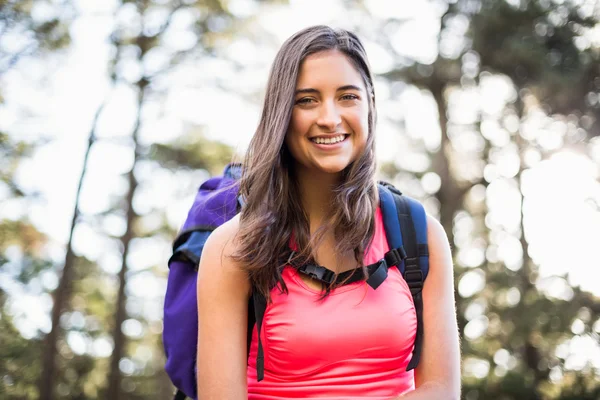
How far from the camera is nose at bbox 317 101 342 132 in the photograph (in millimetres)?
2131

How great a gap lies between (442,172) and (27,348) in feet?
28.1

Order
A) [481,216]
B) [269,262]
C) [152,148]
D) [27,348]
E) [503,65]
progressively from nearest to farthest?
[269,262]
[27,348]
[503,65]
[152,148]
[481,216]

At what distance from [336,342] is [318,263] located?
11.6 inches

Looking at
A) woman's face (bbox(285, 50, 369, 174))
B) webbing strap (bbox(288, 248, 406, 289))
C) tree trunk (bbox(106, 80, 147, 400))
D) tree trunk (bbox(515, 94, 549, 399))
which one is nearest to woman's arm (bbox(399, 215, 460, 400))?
webbing strap (bbox(288, 248, 406, 289))

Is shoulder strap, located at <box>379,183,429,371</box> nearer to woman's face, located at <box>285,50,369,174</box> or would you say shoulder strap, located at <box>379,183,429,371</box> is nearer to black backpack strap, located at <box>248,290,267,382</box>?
woman's face, located at <box>285,50,369,174</box>

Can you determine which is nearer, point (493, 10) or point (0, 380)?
point (0, 380)

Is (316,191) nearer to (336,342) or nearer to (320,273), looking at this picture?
(320,273)

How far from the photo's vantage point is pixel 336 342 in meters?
1.99

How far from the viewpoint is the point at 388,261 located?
6.97 ft

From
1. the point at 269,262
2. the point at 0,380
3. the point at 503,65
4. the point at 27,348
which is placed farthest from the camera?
the point at 503,65

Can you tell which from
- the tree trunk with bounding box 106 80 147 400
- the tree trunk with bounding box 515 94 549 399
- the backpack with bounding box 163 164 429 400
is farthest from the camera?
the tree trunk with bounding box 106 80 147 400

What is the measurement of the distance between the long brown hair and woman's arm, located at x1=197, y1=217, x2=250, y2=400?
0.06 metres

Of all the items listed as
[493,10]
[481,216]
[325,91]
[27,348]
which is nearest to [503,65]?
[493,10]

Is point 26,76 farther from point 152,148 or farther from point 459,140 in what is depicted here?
point 459,140
